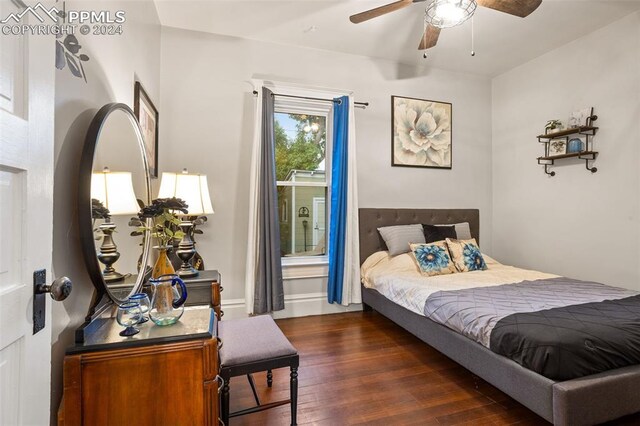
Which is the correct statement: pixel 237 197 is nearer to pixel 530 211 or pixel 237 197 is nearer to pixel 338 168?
pixel 338 168

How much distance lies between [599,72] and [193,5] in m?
3.96

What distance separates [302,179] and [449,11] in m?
2.11

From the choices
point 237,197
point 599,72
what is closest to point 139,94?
point 237,197

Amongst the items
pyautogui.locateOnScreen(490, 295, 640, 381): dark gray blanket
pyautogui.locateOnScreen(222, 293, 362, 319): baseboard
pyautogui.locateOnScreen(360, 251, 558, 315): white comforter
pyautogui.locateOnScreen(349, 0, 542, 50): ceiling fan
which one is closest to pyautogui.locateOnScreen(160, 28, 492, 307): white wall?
pyautogui.locateOnScreen(222, 293, 362, 319): baseboard

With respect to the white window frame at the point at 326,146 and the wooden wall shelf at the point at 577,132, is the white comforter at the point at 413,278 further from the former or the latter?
the wooden wall shelf at the point at 577,132

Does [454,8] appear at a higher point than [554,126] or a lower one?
higher

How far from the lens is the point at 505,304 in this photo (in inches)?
85.0

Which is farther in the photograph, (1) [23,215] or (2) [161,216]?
(2) [161,216]

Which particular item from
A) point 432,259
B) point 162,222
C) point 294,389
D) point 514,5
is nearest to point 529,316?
point 432,259

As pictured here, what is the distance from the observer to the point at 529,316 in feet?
6.19

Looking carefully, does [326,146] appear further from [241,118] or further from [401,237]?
[401,237]

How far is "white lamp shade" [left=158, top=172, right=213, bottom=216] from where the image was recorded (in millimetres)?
2377

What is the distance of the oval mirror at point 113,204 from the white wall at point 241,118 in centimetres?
140

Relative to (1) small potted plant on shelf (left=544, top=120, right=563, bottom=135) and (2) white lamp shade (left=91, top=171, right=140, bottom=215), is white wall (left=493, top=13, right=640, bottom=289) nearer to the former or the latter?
(1) small potted plant on shelf (left=544, top=120, right=563, bottom=135)
